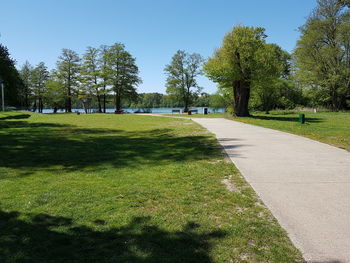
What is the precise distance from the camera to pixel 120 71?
5403 centimetres

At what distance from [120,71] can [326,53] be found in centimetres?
3805

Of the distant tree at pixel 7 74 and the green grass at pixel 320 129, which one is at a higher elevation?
the distant tree at pixel 7 74

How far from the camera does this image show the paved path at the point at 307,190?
293cm

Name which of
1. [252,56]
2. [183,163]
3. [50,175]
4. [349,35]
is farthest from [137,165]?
[349,35]

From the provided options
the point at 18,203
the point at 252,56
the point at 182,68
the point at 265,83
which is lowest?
the point at 18,203

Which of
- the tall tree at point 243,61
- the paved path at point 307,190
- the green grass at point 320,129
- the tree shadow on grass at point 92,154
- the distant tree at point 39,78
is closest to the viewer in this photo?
the paved path at point 307,190

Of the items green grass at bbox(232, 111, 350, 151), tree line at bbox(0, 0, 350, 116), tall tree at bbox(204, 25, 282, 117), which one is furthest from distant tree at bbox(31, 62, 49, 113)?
green grass at bbox(232, 111, 350, 151)

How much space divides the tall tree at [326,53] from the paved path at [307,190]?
126 ft

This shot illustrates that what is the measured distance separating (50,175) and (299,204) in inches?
209

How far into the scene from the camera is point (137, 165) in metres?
6.98

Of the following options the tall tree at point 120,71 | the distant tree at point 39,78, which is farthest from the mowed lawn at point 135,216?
the distant tree at point 39,78

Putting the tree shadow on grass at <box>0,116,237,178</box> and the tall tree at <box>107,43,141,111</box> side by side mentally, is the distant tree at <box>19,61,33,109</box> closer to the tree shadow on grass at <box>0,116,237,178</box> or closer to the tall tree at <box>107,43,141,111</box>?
the tall tree at <box>107,43,141,111</box>

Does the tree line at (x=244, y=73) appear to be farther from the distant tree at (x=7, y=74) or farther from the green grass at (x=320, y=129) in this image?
the green grass at (x=320, y=129)

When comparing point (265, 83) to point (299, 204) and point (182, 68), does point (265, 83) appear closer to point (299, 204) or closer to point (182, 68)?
point (299, 204)
